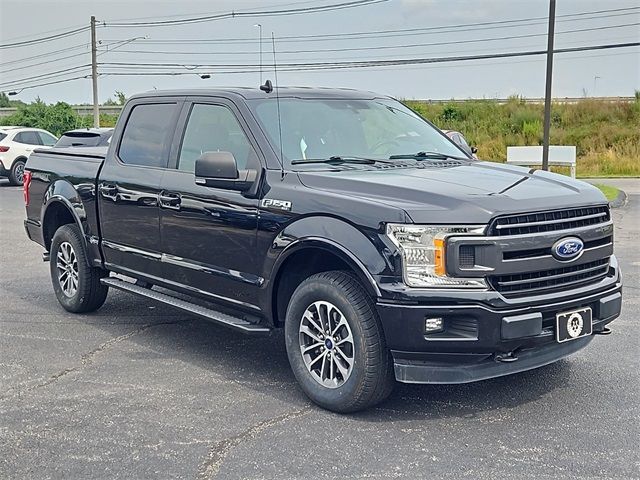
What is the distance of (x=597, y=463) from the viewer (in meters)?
3.96

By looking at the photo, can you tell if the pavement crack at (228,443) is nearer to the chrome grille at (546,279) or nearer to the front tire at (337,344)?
the front tire at (337,344)

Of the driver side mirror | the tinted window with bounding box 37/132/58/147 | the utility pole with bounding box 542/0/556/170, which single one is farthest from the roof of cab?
the tinted window with bounding box 37/132/58/147

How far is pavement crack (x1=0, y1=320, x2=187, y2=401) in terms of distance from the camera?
5.19 metres

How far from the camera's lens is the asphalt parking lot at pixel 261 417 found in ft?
13.0

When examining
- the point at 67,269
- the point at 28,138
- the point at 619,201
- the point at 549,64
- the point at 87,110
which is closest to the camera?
the point at 67,269

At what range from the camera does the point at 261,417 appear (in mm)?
4656

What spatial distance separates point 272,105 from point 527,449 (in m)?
2.85

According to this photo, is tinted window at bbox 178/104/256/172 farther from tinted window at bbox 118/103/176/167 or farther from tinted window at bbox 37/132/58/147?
tinted window at bbox 37/132/58/147

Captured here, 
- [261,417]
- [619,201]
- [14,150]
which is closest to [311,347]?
[261,417]

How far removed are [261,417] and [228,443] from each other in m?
0.43

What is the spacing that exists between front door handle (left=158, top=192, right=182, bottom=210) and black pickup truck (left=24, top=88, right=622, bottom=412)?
1 cm

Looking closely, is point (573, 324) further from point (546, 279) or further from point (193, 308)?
point (193, 308)

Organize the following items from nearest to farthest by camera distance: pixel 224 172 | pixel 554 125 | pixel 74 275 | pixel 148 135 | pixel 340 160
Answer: pixel 224 172 < pixel 340 160 < pixel 148 135 < pixel 74 275 < pixel 554 125

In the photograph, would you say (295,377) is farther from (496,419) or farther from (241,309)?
(496,419)
